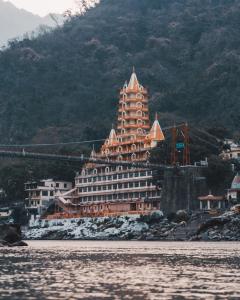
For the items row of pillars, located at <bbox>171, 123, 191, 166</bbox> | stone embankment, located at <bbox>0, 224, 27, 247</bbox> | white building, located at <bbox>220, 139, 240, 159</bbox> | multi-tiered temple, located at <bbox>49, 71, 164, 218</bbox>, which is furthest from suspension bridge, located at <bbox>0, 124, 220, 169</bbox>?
multi-tiered temple, located at <bbox>49, 71, 164, 218</bbox>

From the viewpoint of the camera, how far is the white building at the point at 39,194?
12812 cm

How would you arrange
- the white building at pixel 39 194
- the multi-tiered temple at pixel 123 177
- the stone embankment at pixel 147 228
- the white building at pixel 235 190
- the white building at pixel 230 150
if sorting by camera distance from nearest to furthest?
1. the stone embankment at pixel 147 228
2. the white building at pixel 235 190
3. the white building at pixel 230 150
4. the multi-tiered temple at pixel 123 177
5. the white building at pixel 39 194

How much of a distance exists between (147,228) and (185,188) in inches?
303

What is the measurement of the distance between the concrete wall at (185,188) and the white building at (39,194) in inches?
1306

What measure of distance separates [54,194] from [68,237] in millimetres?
21496

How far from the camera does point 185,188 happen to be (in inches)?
3888

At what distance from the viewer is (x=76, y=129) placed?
17600cm

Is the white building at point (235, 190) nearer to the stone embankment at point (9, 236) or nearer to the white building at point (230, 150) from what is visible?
the white building at point (230, 150)

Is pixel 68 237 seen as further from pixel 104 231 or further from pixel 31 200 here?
pixel 31 200


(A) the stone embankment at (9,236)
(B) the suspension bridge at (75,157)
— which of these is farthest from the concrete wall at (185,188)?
(A) the stone embankment at (9,236)

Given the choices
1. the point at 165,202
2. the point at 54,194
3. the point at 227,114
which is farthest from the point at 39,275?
the point at 227,114

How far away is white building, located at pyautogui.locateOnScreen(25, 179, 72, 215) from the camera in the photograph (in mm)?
128125

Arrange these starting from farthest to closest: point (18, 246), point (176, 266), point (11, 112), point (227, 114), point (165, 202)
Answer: point (11, 112), point (227, 114), point (165, 202), point (18, 246), point (176, 266)

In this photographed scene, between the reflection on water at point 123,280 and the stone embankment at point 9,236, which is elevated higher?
the stone embankment at point 9,236
